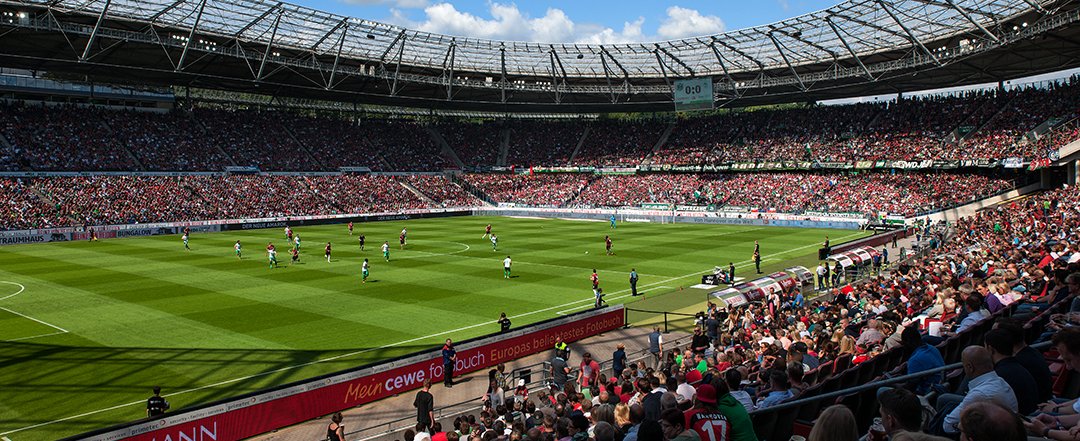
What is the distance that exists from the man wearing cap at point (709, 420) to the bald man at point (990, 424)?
275cm

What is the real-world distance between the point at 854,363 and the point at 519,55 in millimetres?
75652

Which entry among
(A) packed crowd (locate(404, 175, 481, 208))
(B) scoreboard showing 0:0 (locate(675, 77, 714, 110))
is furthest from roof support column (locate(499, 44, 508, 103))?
(B) scoreboard showing 0:0 (locate(675, 77, 714, 110))

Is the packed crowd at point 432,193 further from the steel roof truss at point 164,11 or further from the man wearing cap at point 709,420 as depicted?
the man wearing cap at point 709,420

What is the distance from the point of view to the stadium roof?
57.5 m

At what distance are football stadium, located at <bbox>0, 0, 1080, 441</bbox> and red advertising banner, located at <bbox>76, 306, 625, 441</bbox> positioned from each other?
0.08m

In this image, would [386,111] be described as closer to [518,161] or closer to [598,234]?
[518,161]

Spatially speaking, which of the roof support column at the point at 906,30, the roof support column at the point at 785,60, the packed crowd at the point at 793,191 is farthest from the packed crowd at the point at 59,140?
the roof support column at the point at 906,30

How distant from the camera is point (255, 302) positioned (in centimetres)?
2938

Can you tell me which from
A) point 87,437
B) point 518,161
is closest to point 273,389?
point 87,437

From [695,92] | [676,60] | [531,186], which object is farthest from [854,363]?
[531,186]

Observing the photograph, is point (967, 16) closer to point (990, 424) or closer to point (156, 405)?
point (156, 405)

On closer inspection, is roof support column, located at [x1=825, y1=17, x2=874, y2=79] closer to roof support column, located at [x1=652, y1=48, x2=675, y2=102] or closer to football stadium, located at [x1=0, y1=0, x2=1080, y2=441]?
football stadium, located at [x1=0, y1=0, x2=1080, y2=441]

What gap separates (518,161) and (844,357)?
92455 millimetres

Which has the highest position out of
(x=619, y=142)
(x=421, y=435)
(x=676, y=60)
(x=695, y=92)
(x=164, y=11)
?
(x=164, y=11)
